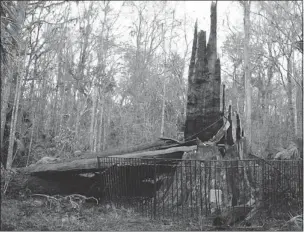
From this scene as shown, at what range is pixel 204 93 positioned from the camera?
35.9 ft

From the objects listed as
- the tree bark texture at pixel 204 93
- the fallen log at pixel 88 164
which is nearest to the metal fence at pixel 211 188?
the fallen log at pixel 88 164

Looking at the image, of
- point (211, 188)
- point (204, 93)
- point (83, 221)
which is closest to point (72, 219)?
point (83, 221)

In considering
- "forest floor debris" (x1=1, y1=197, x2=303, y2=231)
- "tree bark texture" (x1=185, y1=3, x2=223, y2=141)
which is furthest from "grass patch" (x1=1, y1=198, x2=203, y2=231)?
"tree bark texture" (x1=185, y1=3, x2=223, y2=141)

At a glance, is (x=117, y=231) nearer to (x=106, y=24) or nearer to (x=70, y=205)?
(x=70, y=205)

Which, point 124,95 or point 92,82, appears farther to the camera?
point 124,95

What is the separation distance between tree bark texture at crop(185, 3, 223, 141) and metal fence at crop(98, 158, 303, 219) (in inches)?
94.0

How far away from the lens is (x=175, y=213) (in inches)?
302

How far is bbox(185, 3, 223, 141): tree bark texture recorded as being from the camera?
35.2ft

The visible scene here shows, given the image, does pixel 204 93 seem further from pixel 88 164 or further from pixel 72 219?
pixel 72 219

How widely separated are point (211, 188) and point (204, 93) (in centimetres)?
398

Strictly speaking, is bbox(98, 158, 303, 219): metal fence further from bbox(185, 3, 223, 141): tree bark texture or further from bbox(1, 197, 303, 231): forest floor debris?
bbox(185, 3, 223, 141): tree bark texture

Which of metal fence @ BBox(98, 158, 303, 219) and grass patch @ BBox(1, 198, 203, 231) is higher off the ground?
metal fence @ BBox(98, 158, 303, 219)

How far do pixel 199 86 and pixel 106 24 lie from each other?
13.5 meters

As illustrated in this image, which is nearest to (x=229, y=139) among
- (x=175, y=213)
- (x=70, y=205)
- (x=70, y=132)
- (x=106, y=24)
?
(x=175, y=213)
